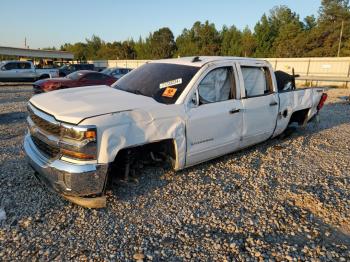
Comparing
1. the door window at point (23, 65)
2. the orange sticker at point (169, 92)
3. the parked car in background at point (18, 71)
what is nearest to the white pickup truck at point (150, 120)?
the orange sticker at point (169, 92)

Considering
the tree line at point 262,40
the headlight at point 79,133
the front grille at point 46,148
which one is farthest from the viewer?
the tree line at point 262,40

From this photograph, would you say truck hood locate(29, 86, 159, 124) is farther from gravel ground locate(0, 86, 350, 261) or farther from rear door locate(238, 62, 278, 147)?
rear door locate(238, 62, 278, 147)

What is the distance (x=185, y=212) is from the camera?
3.47 m

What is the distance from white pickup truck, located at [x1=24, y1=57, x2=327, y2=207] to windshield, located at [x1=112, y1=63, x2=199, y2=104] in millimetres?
13

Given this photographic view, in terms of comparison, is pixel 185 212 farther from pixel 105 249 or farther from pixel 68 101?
pixel 68 101

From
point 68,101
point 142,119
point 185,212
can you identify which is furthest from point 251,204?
point 68,101

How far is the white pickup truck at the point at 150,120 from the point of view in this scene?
3.18 meters

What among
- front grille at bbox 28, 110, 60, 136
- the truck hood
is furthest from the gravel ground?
the truck hood

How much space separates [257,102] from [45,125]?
3257 millimetres

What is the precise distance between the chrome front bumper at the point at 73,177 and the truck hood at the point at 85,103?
1.60ft

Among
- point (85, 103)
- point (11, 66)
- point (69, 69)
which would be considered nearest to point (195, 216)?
point (85, 103)

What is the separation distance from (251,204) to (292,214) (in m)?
0.48

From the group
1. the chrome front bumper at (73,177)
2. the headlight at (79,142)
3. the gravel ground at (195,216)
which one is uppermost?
the headlight at (79,142)

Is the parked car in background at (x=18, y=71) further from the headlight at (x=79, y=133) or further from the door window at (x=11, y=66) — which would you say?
the headlight at (x=79, y=133)
